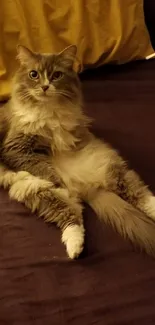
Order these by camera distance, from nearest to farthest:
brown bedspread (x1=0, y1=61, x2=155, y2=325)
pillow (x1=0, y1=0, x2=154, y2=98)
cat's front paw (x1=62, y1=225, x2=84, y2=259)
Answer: brown bedspread (x1=0, y1=61, x2=155, y2=325) → cat's front paw (x1=62, y1=225, x2=84, y2=259) → pillow (x1=0, y1=0, x2=154, y2=98)

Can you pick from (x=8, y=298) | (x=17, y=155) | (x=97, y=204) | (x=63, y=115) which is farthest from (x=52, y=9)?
(x=8, y=298)

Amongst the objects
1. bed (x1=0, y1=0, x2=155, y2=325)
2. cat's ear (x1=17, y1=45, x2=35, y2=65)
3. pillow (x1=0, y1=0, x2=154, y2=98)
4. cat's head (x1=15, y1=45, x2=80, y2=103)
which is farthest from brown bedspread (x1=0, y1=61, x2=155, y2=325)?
pillow (x1=0, y1=0, x2=154, y2=98)

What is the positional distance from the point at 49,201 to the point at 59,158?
0.79ft

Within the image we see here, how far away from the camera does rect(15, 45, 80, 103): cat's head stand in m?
1.50

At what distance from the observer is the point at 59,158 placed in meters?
1.57

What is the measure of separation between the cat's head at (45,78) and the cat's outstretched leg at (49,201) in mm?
296

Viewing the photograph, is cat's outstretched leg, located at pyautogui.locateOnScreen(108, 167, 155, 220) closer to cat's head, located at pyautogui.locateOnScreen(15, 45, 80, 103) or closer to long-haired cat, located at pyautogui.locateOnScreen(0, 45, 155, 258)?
long-haired cat, located at pyautogui.locateOnScreen(0, 45, 155, 258)

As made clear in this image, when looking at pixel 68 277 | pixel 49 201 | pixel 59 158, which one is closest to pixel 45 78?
pixel 59 158

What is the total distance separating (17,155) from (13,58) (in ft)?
2.17

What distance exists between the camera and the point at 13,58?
197 centimetres

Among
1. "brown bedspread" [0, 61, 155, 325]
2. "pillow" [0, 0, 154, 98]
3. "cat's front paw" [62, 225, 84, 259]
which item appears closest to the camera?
"brown bedspread" [0, 61, 155, 325]

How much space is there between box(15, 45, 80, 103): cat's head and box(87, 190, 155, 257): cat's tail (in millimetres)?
396

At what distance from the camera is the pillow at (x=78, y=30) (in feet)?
6.35

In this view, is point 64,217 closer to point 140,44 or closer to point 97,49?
point 97,49
